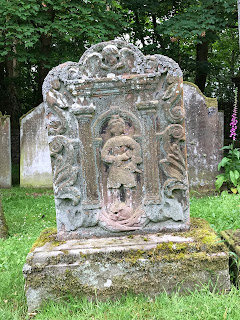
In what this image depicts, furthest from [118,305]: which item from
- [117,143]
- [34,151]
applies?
[34,151]

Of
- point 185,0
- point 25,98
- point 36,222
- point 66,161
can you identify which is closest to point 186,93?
point 36,222

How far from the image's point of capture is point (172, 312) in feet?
8.35

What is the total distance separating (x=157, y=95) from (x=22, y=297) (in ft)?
7.48

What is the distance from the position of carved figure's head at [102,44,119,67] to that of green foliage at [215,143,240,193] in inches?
176

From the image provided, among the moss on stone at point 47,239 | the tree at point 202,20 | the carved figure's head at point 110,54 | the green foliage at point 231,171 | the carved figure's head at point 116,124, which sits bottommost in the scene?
the moss on stone at point 47,239

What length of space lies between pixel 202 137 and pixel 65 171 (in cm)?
475

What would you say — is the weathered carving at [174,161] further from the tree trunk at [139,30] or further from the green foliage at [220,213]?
the tree trunk at [139,30]

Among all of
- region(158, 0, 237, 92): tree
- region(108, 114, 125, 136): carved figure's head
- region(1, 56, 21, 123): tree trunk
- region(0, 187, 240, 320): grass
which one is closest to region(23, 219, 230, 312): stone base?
region(0, 187, 240, 320): grass

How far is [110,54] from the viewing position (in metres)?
3.22

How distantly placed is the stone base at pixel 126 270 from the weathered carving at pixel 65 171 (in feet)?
1.94

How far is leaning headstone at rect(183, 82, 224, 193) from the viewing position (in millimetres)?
7262

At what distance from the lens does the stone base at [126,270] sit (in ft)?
9.42

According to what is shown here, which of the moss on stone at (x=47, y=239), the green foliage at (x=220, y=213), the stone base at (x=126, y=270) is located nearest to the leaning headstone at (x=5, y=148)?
the green foliage at (x=220, y=213)

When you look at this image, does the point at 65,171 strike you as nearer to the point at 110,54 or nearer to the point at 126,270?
the point at 126,270
